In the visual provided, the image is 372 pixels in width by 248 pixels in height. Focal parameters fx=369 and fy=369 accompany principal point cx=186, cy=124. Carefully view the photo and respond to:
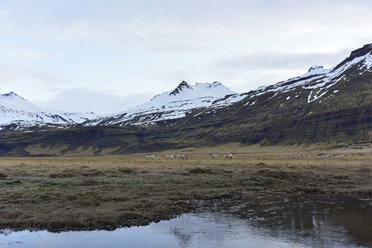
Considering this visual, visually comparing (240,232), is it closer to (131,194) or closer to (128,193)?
(131,194)

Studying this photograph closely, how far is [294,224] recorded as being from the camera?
21.2 meters

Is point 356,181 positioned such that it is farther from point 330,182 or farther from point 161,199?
point 161,199

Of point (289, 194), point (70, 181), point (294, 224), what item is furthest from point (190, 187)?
point (294, 224)

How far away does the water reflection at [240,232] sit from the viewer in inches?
690

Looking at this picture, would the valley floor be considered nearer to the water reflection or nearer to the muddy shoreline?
the muddy shoreline

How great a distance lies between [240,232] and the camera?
1945 cm

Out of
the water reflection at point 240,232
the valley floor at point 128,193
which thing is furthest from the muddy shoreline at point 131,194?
the water reflection at point 240,232

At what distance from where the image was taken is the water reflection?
57.5 feet

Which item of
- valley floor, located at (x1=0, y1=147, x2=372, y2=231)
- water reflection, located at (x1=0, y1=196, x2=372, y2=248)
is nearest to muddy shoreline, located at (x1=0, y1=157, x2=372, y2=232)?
valley floor, located at (x1=0, y1=147, x2=372, y2=231)

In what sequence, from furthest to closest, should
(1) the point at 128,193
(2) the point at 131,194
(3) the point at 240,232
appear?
(1) the point at 128,193, (2) the point at 131,194, (3) the point at 240,232

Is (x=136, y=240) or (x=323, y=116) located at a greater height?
(x=323, y=116)

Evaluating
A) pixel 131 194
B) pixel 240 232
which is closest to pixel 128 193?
pixel 131 194

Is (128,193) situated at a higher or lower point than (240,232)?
higher

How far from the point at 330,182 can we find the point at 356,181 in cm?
293
